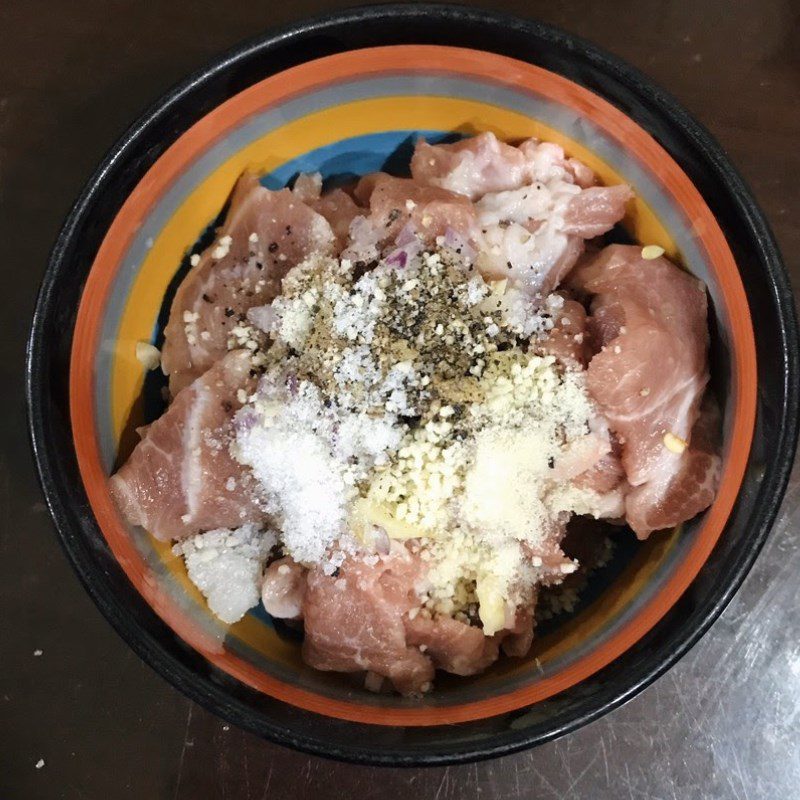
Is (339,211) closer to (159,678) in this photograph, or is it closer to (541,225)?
(541,225)

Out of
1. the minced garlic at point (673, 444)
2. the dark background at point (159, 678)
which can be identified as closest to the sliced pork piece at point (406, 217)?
the minced garlic at point (673, 444)

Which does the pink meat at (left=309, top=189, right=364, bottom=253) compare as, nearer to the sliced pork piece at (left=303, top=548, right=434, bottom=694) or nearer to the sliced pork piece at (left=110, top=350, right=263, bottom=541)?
the sliced pork piece at (left=110, top=350, right=263, bottom=541)

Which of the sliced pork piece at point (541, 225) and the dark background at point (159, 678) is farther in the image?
the dark background at point (159, 678)

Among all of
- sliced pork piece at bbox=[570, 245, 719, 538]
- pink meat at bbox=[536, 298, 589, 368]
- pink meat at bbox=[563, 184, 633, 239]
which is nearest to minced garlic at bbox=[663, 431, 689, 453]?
sliced pork piece at bbox=[570, 245, 719, 538]

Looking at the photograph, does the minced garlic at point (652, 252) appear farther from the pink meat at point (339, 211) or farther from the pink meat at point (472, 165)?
the pink meat at point (339, 211)

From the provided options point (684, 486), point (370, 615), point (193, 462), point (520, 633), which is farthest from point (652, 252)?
point (193, 462)

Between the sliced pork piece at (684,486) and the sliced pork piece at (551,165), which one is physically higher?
the sliced pork piece at (551,165)
